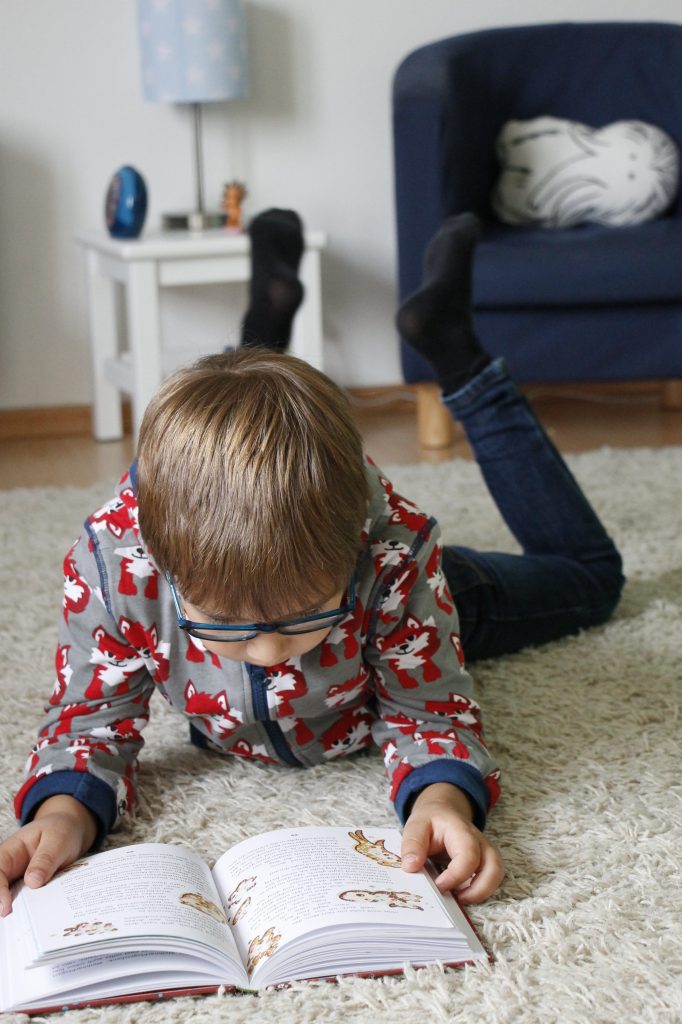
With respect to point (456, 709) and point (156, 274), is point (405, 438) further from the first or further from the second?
point (456, 709)

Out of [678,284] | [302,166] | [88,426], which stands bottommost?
[88,426]

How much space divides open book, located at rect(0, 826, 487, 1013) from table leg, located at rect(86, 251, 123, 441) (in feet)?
5.98

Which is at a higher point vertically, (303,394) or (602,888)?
(303,394)

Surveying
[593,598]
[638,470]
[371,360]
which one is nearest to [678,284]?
[638,470]

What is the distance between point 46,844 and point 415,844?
25 centimetres

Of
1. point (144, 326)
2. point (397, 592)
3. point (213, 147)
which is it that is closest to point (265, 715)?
point (397, 592)

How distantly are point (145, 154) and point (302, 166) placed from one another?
0.35m

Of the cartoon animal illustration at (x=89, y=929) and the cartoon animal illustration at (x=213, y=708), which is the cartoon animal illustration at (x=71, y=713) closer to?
the cartoon animal illustration at (x=213, y=708)

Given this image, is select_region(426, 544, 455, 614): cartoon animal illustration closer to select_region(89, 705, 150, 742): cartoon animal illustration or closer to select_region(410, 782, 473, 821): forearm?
select_region(410, 782, 473, 821): forearm

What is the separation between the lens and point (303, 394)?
0.74 meters

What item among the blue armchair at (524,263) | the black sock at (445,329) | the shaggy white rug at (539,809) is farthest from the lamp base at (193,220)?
the black sock at (445,329)

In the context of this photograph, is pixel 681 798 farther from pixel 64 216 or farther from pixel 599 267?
pixel 64 216

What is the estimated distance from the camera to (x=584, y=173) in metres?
2.42

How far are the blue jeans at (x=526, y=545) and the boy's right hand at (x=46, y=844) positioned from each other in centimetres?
47
